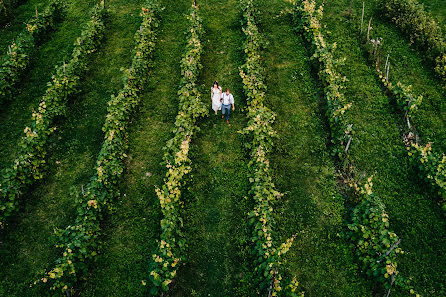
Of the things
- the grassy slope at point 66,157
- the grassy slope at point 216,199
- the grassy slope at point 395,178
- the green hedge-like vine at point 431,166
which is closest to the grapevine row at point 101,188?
the grassy slope at point 66,157

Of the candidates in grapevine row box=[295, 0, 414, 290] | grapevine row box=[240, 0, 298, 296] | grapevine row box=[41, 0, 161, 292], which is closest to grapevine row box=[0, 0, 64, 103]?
grapevine row box=[41, 0, 161, 292]

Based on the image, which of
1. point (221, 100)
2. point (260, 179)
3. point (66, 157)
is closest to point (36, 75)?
point (66, 157)

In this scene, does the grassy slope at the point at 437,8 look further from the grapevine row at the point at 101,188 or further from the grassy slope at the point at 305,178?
the grapevine row at the point at 101,188

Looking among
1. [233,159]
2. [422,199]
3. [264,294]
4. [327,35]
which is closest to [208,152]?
[233,159]

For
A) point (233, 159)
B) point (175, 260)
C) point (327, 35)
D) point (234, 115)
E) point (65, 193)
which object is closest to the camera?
point (175, 260)

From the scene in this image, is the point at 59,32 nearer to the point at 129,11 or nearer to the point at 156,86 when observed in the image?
the point at 129,11
